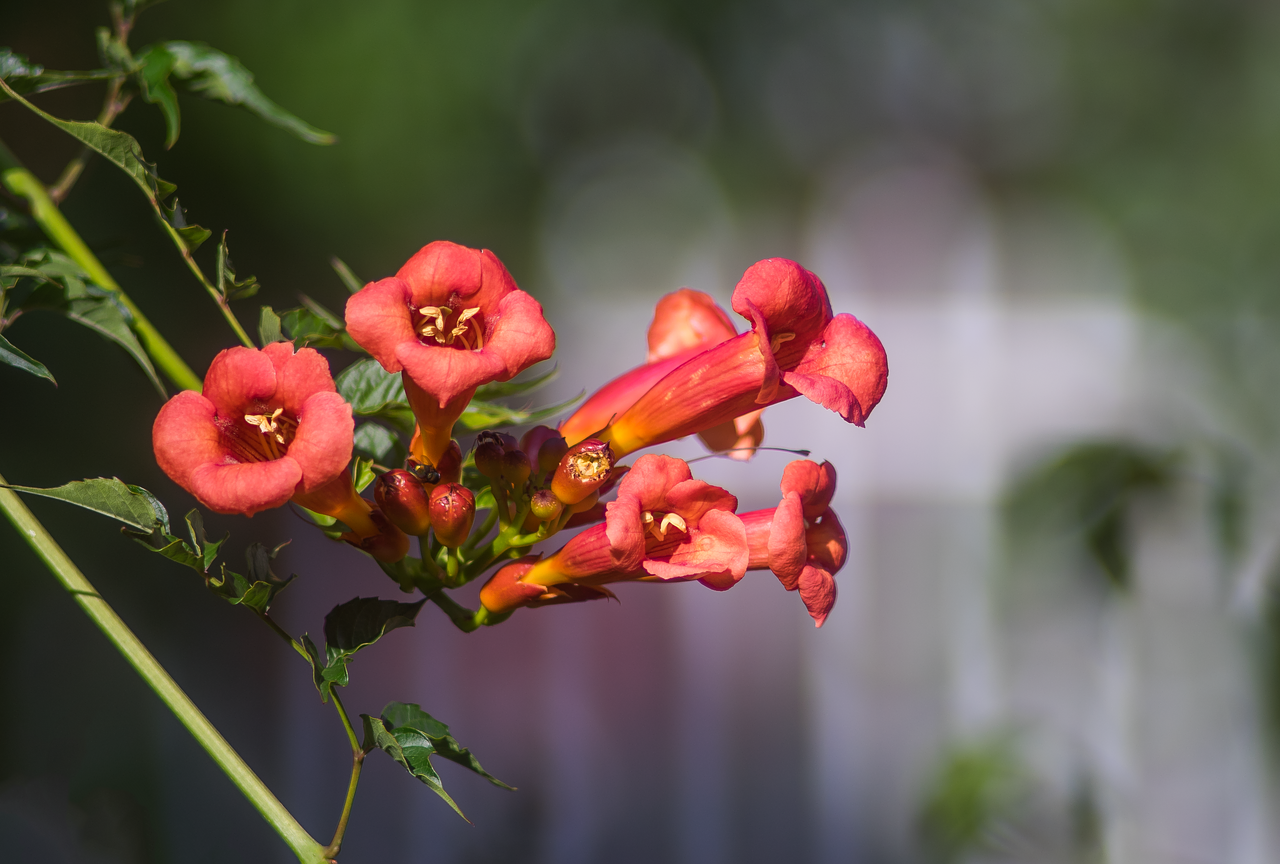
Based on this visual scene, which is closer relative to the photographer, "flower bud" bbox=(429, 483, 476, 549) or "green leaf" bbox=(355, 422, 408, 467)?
"flower bud" bbox=(429, 483, 476, 549)

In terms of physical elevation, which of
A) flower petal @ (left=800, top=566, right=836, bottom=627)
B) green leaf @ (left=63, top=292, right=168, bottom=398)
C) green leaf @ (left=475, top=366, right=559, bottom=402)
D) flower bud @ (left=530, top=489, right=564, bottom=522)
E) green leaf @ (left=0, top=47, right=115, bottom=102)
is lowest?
flower petal @ (left=800, top=566, right=836, bottom=627)

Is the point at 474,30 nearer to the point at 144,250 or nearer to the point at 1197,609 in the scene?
the point at 144,250

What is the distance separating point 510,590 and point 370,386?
0.80 ft

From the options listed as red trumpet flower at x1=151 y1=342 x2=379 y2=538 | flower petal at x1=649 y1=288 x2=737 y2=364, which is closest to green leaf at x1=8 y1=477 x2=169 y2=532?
red trumpet flower at x1=151 y1=342 x2=379 y2=538

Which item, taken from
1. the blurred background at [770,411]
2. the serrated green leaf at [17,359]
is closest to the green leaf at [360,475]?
the serrated green leaf at [17,359]

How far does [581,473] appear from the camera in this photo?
80cm

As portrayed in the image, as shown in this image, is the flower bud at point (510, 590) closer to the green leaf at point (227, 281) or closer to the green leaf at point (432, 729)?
the green leaf at point (432, 729)

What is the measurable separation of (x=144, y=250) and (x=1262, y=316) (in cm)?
484

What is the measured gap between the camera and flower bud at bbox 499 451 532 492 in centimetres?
82

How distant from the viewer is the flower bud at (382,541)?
801mm

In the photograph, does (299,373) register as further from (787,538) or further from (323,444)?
(787,538)

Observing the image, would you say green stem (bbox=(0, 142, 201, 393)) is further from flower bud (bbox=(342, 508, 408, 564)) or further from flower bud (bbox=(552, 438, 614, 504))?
flower bud (bbox=(552, 438, 614, 504))

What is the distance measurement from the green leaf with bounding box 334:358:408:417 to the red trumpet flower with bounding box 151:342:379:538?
0.15 meters

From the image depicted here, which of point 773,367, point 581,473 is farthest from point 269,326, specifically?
point 773,367
